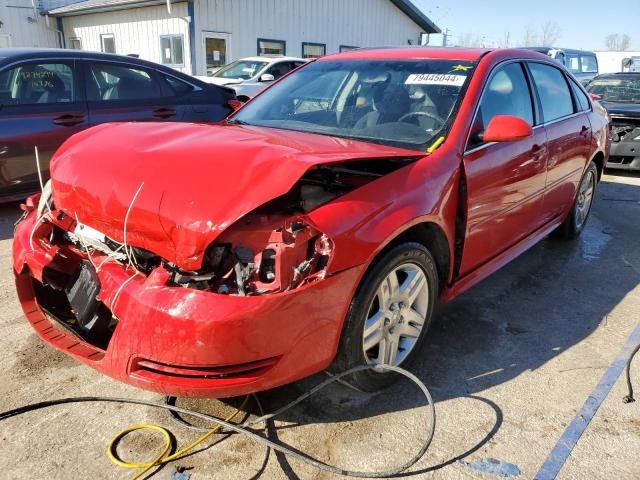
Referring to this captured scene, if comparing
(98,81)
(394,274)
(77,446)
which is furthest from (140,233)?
(98,81)

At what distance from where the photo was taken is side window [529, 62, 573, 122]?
12.8ft

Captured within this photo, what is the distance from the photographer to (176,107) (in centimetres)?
605

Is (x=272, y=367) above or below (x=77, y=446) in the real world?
above

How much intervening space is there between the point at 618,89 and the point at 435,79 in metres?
7.88

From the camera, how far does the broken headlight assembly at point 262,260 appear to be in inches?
78.0

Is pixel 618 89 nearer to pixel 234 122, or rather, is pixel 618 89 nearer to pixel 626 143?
pixel 626 143

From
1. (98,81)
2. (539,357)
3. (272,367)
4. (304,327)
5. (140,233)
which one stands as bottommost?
(539,357)

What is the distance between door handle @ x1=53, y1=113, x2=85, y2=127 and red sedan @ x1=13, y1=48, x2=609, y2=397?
8.26ft

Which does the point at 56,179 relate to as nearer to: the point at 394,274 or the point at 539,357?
the point at 394,274

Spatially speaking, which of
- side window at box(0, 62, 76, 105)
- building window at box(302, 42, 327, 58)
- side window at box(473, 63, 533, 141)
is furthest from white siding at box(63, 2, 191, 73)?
side window at box(473, 63, 533, 141)

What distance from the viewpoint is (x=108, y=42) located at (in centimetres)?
1833

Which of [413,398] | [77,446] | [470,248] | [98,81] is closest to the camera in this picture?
[77,446]

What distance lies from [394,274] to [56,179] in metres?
1.68

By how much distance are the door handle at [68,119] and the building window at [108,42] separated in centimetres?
1445
